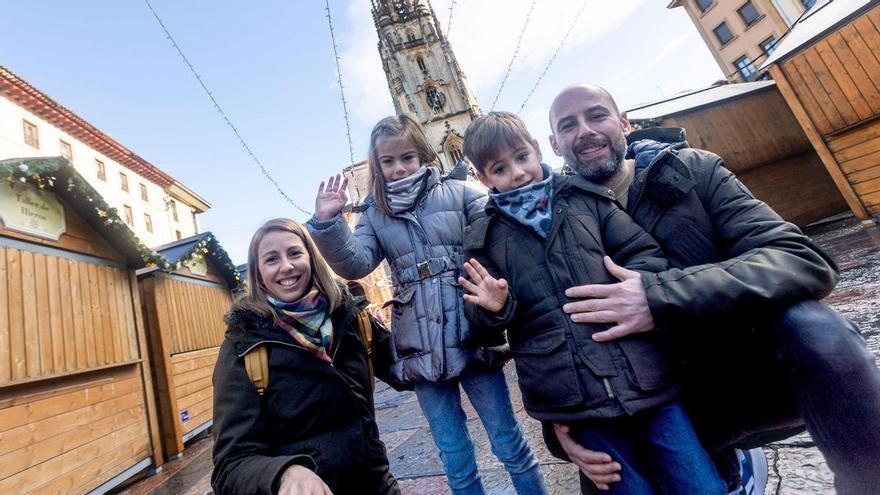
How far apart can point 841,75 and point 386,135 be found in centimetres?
925

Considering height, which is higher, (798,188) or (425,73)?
(425,73)

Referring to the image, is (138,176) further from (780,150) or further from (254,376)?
(780,150)

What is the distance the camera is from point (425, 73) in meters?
34.6

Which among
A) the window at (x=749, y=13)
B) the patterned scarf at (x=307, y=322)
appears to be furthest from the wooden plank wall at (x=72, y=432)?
the window at (x=749, y=13)

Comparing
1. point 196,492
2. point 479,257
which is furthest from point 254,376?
point 196,492

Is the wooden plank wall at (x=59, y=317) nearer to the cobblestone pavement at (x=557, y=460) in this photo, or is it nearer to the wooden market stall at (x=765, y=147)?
the cobblestone pavement at (x=557, y=460)

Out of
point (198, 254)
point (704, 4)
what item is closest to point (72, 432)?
point (198, 254)

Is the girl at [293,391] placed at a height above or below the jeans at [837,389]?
above

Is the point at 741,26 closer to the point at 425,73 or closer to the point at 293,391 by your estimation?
the point at 425,73

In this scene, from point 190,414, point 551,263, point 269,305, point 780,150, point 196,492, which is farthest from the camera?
point 780,150

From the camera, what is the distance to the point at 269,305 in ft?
5.78

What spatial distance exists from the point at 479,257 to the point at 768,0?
31959 mm

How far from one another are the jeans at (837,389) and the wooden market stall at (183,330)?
6.72m

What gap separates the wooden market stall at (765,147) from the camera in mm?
9539
